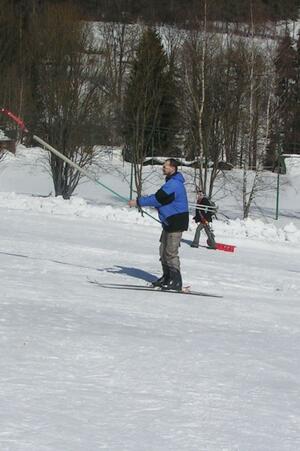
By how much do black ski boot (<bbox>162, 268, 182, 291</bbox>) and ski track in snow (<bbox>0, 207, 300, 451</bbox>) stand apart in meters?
0.33

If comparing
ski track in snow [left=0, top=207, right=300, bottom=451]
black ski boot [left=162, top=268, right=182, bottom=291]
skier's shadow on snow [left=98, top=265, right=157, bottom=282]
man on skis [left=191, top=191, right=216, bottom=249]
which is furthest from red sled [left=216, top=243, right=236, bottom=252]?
black ski boot [left=162, top=268, right=182, bottom=291]

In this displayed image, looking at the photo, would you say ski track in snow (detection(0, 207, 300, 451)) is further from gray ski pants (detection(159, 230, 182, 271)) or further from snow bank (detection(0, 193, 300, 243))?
snow bank (detection(0, 193, 300, 243))

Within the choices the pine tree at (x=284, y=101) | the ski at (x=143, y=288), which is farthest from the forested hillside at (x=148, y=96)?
the ski at (x=143, y=288)

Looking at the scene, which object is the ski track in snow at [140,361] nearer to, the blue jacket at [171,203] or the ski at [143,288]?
the ski at [143,288]

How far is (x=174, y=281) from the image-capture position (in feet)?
34.6

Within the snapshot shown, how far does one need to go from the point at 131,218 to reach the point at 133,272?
29.0 ft

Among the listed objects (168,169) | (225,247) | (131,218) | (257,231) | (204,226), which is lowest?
(225,247)

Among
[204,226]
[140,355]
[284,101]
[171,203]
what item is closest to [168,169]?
[171,203]

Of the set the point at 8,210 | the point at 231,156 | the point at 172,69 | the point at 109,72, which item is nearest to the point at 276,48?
the point at 172,69

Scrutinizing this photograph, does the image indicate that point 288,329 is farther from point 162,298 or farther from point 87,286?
point 87,286

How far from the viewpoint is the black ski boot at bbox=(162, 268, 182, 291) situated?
34.4ft

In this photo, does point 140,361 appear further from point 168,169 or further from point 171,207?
point 168,169

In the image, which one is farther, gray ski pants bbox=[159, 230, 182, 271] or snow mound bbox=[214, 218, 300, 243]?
snow mound bbox=[214, 218, 300, 243]

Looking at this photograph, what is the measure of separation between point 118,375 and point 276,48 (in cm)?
3880
